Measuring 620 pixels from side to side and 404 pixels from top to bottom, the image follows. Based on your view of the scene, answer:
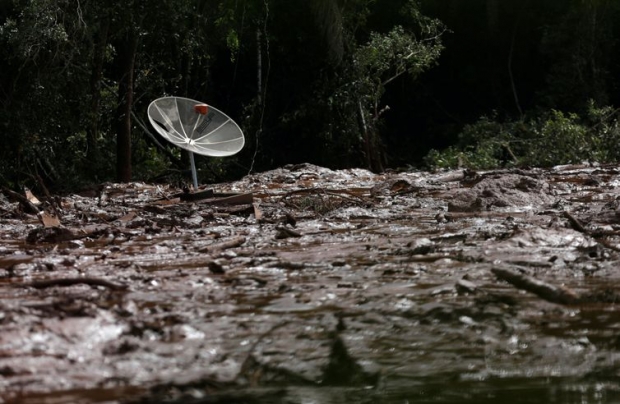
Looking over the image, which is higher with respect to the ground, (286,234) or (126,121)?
(126,121)

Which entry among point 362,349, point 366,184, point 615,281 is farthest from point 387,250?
point 366,184

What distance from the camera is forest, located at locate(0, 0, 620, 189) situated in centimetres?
1483

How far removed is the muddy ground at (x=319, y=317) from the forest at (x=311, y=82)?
966 cm

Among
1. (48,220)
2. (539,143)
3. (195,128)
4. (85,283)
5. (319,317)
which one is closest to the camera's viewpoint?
(319,317)

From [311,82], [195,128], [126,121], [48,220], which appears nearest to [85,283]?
[48,220]

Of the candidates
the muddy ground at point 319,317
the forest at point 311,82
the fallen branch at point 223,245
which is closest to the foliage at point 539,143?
the forest at point 311,82

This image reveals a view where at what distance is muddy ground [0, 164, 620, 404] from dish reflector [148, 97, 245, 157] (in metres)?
6.04

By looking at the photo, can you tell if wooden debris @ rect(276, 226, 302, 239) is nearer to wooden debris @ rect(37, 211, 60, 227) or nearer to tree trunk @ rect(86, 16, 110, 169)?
wooden debris @ rect(37, 211, 60, 227)

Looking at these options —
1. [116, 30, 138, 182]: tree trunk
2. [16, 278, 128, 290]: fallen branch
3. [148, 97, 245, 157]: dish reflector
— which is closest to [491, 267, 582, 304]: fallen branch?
[16, 278, 128, 290]: fallen branch

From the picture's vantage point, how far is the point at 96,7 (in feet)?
48.1

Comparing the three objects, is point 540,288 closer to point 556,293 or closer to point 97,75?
point 556,293

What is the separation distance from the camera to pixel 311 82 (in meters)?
21.1

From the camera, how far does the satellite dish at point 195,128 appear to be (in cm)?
1176

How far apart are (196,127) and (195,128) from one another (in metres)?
0.02
